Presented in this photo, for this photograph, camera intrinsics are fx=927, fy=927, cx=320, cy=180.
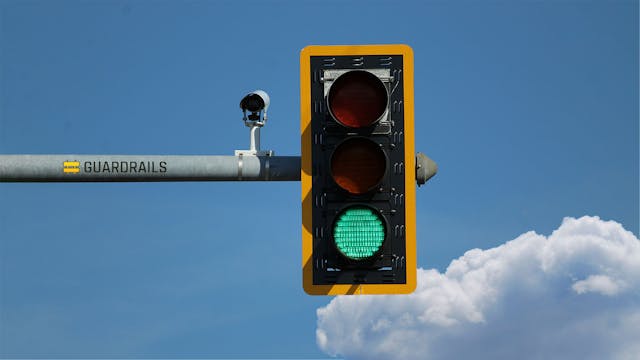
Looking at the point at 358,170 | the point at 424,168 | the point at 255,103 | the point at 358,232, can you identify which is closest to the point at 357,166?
the point at 358,170

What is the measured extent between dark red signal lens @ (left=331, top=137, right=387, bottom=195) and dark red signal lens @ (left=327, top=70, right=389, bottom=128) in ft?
0.55

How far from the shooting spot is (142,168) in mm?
6062

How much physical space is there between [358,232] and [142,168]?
4.86 ft

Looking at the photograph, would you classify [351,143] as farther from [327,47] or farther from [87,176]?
[87,176]

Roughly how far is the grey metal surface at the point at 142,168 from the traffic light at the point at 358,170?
0.31 meters

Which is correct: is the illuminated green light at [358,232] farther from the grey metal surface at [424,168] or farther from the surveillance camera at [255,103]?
the surveillance camera at [255,103]

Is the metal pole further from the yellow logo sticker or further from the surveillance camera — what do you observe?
the yellow logo sticker

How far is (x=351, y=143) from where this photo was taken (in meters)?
5.70

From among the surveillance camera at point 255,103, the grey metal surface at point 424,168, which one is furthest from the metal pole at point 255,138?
the grey metal surface at point 424,168

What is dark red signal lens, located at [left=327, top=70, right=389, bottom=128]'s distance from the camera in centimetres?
577

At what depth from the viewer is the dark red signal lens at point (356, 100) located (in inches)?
227

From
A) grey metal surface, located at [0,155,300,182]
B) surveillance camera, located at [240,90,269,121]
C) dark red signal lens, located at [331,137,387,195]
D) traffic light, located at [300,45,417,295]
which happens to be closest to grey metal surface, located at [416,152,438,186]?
traffic light, located at [300,45,417,295]

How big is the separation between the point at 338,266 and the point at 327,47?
1433mm

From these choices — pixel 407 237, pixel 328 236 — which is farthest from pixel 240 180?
pixel 407 237
